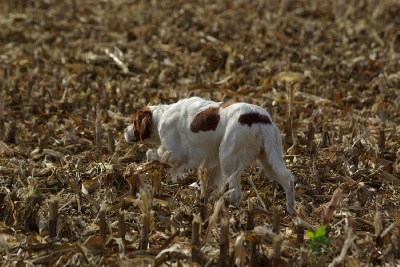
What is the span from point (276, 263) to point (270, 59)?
6.20 m

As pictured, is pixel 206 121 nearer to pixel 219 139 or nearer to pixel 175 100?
pixel 219 139

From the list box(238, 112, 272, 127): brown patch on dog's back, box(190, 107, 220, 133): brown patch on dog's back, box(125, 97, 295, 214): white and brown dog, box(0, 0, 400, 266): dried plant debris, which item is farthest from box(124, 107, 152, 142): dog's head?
box(238, 112, 272, 127): brown patch on dog's back

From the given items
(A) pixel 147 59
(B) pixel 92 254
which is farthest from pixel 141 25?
(B) pixel 92 254

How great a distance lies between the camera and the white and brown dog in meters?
5.39

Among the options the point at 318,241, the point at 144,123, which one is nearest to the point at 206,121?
the point at 144,123

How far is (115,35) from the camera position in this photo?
11398mm

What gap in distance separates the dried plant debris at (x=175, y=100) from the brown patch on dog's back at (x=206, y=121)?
1.25 ft

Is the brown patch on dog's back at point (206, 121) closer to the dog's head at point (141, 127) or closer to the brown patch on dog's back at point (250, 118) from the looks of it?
the brown patch on dog's back at point (250, 118)

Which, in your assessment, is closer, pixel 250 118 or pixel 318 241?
pixel 318 241

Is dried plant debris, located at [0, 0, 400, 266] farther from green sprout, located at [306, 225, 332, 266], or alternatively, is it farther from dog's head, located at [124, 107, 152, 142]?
dog's head, located at [124, 107, 152, 142]

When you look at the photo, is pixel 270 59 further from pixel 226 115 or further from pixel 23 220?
pixel 23 220

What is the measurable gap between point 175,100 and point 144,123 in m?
2.45

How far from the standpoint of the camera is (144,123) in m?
6.17

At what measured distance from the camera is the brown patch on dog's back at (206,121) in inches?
219
